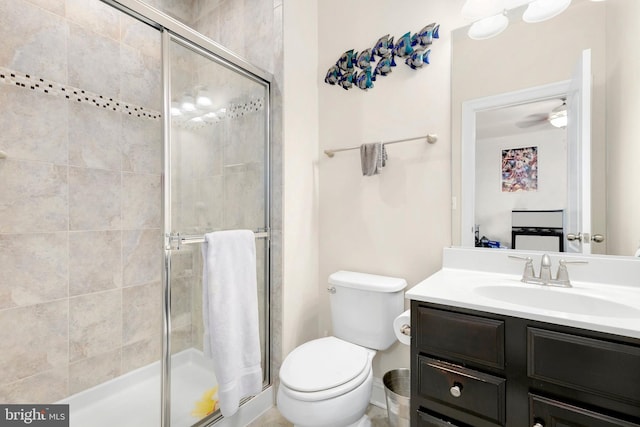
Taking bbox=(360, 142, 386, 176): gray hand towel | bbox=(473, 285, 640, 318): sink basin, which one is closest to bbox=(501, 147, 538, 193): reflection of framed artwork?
bbox=(473, 285, 640, 318): sink basin

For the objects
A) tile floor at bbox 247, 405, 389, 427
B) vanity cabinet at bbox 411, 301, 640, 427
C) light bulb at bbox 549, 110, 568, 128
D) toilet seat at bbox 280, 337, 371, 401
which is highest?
light bulb at bbox 549, 110, 568, 128

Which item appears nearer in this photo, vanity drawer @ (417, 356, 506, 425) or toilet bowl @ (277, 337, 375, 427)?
vanity drawer @ (417, 356, 506, 425)

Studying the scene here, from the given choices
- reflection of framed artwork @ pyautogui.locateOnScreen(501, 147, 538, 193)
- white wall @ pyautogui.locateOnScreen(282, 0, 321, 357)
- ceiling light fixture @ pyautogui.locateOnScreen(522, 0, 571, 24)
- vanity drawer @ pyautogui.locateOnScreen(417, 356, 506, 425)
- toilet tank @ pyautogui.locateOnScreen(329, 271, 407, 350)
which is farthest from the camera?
white wall @ pyautogui.locateOnScreen(282, 0, 321, 357)

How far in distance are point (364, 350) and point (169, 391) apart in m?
0.91

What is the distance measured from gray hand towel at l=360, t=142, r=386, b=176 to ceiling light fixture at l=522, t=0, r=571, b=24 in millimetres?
837

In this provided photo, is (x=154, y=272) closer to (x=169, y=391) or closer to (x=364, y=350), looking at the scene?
(x=169, y=391)

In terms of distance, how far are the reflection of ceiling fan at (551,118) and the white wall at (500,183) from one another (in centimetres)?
4

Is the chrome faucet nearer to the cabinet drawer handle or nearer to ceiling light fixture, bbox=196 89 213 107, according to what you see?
the cabinet drawer handle

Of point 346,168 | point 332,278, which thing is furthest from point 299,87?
point 332,278

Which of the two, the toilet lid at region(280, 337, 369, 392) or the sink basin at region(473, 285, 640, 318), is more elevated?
the sink basin at region(473, 285, 640, 318)

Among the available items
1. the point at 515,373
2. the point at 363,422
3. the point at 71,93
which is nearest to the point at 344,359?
the point at 363,422

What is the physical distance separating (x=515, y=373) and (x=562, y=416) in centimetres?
14

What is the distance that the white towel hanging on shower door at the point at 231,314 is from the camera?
138cm

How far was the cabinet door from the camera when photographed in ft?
2.64
